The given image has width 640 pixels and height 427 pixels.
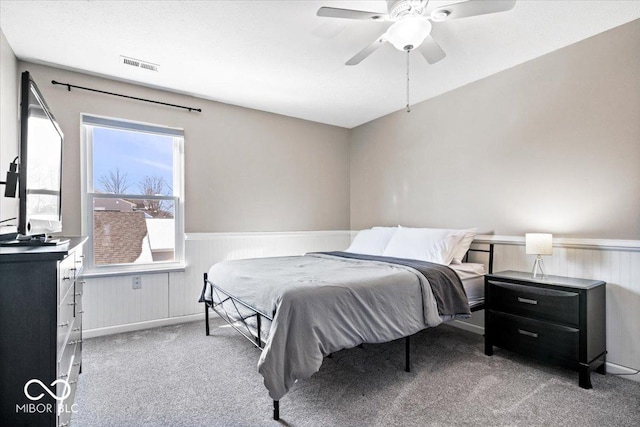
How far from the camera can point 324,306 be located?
207 centimetres

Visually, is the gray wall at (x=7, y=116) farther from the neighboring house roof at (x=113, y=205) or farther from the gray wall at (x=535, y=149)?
the gray wall at (x=535, y=149)

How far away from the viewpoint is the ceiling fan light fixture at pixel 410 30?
6.73ft

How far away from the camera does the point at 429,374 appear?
2510 millimetres

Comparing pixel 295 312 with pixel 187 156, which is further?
pixel 187 156

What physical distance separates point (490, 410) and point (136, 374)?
8.05ft

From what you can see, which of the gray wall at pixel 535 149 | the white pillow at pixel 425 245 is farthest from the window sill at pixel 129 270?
the gray wall at pixel 535 149

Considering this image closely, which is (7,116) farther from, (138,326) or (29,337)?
(29,337)

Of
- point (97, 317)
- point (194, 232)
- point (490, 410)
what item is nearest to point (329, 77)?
point (194, 232)

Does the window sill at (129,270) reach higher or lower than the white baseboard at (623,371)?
higher

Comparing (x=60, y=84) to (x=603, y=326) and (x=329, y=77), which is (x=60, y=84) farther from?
(x=603, y=326)

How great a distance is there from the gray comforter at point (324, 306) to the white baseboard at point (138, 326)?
3.90ft

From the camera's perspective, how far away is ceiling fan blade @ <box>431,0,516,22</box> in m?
1.83

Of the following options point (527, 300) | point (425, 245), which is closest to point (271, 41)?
point (425, 245)

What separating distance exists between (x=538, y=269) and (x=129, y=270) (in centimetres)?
401
